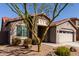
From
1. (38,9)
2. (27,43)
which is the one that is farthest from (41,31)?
(38,9)

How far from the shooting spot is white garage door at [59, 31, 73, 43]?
1550cm

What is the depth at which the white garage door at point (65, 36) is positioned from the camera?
50.9 feet

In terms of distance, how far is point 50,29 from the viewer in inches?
594

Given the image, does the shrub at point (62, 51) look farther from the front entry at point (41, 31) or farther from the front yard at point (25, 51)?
the front entry at point (41, 31)

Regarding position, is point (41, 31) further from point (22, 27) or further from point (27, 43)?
point (22, 27)

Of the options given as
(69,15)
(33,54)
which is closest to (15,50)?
(33,54)

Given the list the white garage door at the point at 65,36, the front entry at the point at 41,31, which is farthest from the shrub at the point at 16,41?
the white garage door at the point at 65,36

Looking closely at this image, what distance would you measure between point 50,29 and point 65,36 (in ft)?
4.90

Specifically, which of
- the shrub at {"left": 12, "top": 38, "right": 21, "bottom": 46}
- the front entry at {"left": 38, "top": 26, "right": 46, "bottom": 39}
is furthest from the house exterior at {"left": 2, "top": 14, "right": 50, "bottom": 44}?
the shrub at {"left": 12, "top": 38, "right": 21, "bottom": 46}

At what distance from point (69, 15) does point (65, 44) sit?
1.81m

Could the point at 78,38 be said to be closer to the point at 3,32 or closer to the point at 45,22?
the point at 45,22

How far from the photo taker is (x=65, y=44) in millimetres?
14820

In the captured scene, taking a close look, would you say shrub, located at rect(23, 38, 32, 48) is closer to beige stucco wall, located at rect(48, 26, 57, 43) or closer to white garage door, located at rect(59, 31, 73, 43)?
beige stucco wall, located at rect(48, 26, 57, 43)

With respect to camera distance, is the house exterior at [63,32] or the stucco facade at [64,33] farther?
the stucco facade at [64,33]
